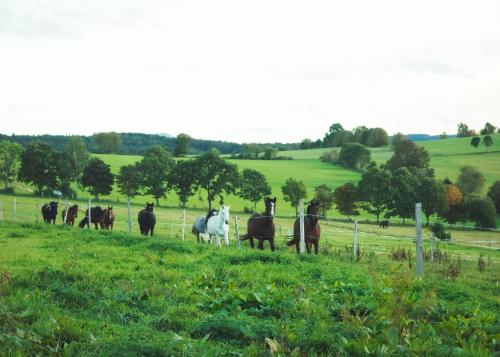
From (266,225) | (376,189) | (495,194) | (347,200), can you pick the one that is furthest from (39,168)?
(495,194)

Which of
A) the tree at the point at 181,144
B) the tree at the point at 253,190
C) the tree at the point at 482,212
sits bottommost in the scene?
the tree at the point at 482,212

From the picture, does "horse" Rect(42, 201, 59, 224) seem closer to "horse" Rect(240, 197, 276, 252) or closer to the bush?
"horse" Rect(240, 197, 276, 252)

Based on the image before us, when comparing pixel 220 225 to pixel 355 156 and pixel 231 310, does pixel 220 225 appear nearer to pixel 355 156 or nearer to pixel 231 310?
pixel 231 310

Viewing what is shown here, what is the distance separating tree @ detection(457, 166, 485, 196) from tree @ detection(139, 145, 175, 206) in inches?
1863

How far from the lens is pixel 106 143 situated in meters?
132

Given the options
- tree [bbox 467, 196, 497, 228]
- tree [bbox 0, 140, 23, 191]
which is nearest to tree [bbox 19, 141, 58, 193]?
tree [bbox 0, 140, 23, 191]

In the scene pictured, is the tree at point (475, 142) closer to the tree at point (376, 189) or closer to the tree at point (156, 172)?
the tree at point (376, 189)

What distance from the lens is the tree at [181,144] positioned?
119469 mm

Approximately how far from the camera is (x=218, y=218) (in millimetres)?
21266

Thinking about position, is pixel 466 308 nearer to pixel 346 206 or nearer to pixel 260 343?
pixel 260 343

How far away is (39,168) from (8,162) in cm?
929

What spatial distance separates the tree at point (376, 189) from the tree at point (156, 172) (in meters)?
29.8

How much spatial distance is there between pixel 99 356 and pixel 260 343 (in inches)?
80.0

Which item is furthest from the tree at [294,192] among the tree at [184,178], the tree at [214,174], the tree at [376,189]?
the tree at [184,178]
